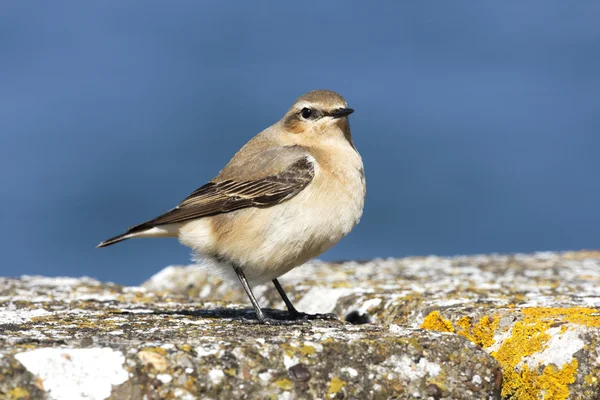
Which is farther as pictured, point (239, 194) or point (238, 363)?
point (239, 194)

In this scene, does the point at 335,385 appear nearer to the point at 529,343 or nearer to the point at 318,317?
the point at 529,343

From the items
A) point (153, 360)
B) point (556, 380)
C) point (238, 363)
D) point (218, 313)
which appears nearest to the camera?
point (153, 360)

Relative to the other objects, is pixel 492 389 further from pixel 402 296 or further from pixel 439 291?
pixel 439 291

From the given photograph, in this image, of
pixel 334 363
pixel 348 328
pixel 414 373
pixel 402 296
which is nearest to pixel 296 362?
pixel 334 363

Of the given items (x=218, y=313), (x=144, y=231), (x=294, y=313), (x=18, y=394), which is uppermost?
(x=144, y=231)

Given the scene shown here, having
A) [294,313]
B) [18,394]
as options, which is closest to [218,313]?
[294,313]

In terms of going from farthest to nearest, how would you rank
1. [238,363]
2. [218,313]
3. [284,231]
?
[284,231] < [218,313] < [238,363]
